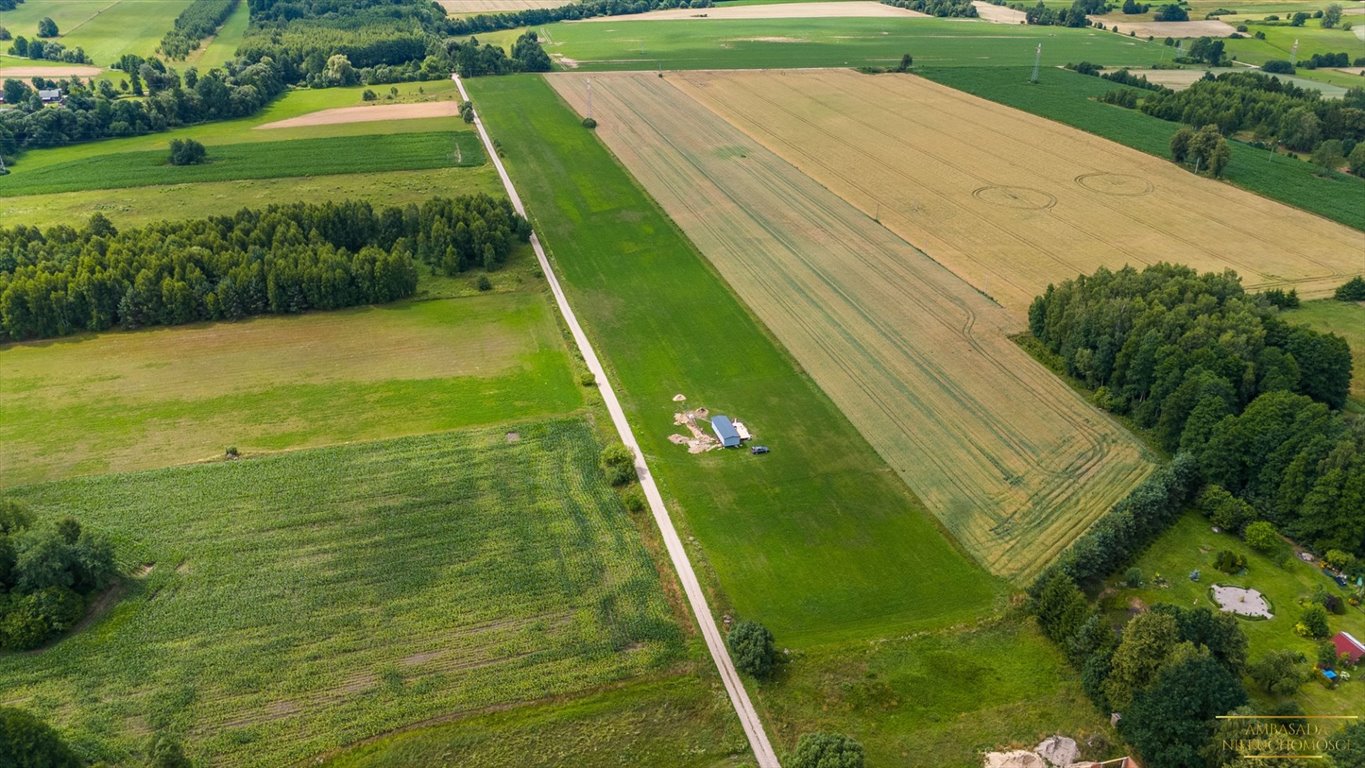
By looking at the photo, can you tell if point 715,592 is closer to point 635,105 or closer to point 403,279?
point 403,279

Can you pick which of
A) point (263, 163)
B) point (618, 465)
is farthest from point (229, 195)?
point (618, 465)

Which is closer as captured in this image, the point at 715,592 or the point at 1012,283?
the point at 715,592

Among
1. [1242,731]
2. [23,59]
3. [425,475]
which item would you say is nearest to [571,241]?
[425,475]

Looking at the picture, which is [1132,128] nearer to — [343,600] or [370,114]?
[370,114]

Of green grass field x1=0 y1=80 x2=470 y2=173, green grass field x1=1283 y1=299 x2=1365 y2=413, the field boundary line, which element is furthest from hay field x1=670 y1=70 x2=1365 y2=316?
green grass field x1=0 y1=80 x2=470 y2=173

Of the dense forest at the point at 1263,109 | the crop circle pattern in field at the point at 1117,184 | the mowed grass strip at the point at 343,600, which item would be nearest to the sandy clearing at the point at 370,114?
the mowed grass strip at the point at 343,600

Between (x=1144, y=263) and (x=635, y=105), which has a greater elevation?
(x=635, y=105)

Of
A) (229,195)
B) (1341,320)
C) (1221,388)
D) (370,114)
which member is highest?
(370,114)
